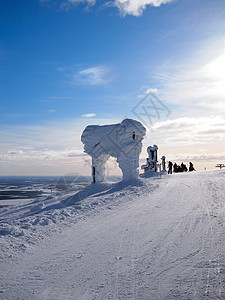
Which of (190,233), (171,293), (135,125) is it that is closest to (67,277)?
(171,293)

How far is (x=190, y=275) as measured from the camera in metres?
5.34

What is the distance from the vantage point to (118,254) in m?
6.79

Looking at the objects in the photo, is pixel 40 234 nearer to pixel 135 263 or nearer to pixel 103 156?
pixel 135 263

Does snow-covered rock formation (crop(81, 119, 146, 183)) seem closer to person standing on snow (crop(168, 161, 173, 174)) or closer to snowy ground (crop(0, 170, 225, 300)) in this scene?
snowy ground (crop(0, 170, 225, 300))

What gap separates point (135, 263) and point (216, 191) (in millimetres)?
10886

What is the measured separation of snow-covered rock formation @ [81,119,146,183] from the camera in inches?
873

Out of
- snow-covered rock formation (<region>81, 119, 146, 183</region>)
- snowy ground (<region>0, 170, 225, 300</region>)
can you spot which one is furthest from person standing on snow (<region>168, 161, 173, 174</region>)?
snowy ground (<region>0, 170, 225, 300</region>)

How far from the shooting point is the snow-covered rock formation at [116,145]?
72.7 feet

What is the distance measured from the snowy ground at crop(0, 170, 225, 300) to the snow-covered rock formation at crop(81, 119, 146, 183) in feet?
34.4

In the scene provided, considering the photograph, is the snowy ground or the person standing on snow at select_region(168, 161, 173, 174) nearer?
the snowy ground

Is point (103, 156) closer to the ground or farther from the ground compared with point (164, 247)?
farther from the ground

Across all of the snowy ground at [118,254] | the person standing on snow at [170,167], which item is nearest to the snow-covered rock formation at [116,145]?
the snowy ground at [118,254]

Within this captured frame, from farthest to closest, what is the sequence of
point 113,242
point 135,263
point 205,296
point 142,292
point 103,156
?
1. point 103,156
2. point 113,242
3. point 135,263
4. point 142,292
5. point 205,296

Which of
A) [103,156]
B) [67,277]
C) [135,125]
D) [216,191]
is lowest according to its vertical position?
[67,277]
